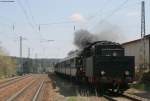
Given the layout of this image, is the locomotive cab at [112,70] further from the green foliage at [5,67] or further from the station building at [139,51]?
the green foliage at [5,67]

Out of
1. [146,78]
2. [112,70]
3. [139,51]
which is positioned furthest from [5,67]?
[112,70]

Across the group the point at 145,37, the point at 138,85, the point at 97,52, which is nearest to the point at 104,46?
the point at 97,52

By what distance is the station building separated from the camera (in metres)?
46.0

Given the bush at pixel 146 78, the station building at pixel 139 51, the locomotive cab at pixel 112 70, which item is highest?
the station building at pixel 139 51

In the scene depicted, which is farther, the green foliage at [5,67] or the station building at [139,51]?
the green foliage at [5,67]

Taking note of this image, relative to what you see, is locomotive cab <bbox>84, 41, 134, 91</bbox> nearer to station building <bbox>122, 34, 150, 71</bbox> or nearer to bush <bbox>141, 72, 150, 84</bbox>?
bush <bbox>141, 72, 150, 84</bbox>

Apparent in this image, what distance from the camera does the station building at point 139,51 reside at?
151 ft

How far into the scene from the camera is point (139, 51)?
5178cm

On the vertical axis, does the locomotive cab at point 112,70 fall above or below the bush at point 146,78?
above

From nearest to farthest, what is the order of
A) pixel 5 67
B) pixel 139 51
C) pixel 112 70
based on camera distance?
1. pixel 112 70
2. pixel 139 51
3. pixel 5 67

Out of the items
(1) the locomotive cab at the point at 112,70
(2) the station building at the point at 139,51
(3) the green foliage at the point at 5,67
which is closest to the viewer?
(1) the locomotive cab at the point at 112,70

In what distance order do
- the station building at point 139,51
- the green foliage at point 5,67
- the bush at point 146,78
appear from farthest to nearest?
the green foliage at point 5,67 < the station building at point 139,51 < the bush at point 146,78

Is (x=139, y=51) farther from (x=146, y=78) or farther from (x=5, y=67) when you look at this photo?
(x=5, y=67)

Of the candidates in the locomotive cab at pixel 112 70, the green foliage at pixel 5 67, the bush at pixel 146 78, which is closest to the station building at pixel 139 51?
the bush at pixel 146 78
